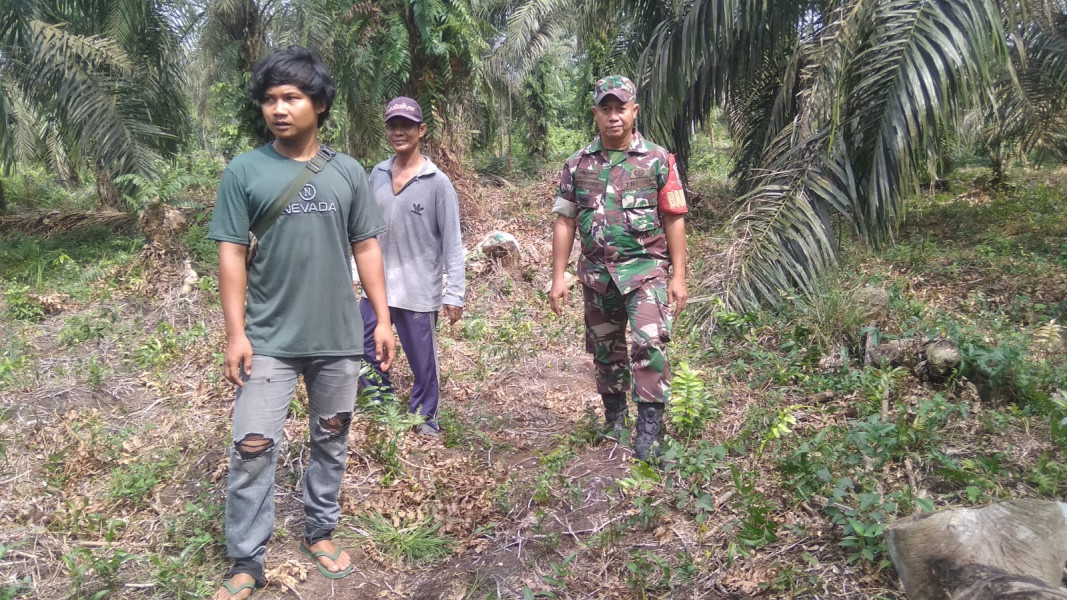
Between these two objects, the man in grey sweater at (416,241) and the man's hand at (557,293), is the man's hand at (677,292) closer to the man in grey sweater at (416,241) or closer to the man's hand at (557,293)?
the man's hand at (557,293)

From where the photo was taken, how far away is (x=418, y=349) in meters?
4.11

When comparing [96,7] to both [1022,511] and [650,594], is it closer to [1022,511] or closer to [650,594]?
[650,594]

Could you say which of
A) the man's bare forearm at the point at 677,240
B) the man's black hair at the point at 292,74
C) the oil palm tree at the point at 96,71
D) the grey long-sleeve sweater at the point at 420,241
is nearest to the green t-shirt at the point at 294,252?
the man's black hair at the point at 292,74

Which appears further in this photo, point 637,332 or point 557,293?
point 557,293

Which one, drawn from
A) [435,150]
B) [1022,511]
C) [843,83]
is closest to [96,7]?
[435,150]

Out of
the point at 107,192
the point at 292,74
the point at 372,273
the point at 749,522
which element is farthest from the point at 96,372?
the point at 107,192

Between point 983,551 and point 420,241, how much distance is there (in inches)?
115

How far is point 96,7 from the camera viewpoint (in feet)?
29.2

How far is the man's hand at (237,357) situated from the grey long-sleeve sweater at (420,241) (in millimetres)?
1443

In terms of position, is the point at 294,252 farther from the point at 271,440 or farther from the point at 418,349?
the point at 418,349

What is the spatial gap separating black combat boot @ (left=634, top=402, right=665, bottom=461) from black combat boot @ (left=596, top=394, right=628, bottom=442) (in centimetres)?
35

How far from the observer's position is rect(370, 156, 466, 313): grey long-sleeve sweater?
13.2 ft

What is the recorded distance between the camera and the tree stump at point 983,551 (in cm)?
210

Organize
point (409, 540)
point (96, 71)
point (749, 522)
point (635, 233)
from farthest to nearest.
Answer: point (96, 71) → point (635, 233) → point (409, 540) → point (749, 522)
